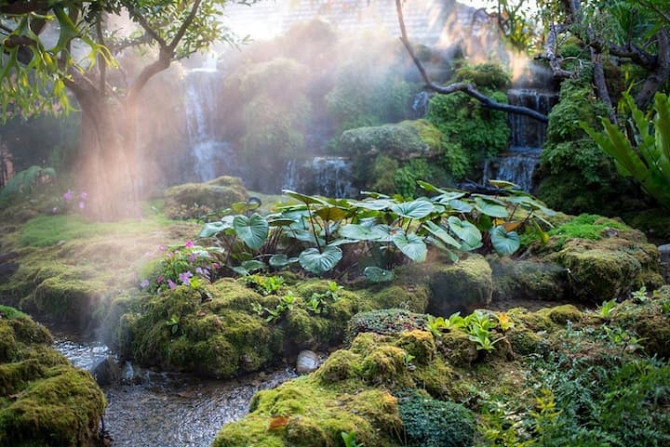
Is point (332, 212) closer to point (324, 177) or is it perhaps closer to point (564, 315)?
point (564, 315)

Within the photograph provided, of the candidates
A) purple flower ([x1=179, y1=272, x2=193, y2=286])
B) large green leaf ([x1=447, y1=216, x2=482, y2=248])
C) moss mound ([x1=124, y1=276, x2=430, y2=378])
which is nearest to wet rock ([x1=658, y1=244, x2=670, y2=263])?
large green leaf ([x1=447, y1=216, x2=482, y2=248])

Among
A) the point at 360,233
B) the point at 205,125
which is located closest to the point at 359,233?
the point at 360,233

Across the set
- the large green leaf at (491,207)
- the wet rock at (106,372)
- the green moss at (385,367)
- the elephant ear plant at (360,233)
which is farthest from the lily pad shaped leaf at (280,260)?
the green moss at (385,367)

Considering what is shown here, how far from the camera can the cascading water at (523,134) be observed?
9812 millimetres

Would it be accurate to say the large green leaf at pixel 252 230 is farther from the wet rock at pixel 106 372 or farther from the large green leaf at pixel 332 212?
the wet rock at pixel 106 372

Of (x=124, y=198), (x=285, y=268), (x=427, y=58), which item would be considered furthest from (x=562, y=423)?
(x=427, y=58)

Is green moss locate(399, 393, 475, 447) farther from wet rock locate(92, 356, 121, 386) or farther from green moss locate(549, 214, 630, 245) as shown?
green moss locate(549, 214, 630, 245)

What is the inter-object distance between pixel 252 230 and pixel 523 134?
8.13 metres

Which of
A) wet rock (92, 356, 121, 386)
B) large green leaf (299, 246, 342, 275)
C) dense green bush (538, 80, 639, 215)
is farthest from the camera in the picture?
dense green bush (538, 80, 639, 215)

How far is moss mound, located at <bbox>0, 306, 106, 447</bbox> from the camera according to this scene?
2123mm

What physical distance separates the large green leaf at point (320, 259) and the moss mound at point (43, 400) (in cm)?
205

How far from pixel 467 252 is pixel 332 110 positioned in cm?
718

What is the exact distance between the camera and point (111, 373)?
364cm

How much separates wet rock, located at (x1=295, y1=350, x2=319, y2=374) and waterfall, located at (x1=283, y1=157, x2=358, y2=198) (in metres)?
6.11
